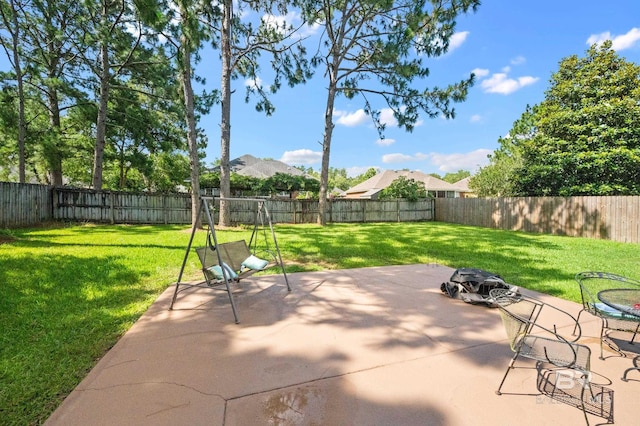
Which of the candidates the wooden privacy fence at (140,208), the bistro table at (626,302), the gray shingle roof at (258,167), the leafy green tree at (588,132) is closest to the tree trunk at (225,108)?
the wooden privacy fence at (140,208)

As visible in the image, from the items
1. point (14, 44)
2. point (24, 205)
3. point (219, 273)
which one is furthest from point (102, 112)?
point (219, 273)

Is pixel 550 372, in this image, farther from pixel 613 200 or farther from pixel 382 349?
pixel 613 200

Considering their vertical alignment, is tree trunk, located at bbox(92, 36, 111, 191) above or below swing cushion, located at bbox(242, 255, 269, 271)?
above

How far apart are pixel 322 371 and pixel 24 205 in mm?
12427

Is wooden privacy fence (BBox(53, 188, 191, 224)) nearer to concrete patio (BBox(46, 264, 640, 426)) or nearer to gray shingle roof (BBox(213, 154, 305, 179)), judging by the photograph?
gray shingle roof (BBox(213, 154, 305, 179))

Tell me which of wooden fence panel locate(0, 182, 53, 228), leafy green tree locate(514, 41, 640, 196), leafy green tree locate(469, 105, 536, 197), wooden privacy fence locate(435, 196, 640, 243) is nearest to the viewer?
wooden fence panel locate(0, 182, 53, 228)

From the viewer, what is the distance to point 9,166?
63.9 feet

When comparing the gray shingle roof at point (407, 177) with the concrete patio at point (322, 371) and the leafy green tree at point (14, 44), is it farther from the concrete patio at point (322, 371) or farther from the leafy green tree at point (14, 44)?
the concrete patio at point (322, 371)

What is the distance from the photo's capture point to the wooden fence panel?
354 inches

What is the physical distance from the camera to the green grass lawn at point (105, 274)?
7.06ft

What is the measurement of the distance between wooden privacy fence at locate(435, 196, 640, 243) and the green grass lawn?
4.27ft

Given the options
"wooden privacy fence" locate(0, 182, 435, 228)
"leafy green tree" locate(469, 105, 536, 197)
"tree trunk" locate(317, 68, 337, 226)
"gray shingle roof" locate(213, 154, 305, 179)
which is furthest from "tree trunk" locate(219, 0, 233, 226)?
"leafy green tree" locate(469, 105, 536, 197)

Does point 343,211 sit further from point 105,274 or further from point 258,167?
point 105,274

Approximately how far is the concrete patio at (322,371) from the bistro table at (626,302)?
5.7 inches
